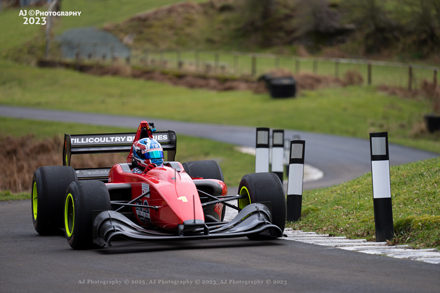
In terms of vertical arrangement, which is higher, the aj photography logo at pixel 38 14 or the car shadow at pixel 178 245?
the aj photography logo at pixel 38 14

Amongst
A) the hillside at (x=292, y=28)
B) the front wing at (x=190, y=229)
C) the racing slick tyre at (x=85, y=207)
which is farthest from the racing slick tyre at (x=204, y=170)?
the hillside at (x=292, y=28)

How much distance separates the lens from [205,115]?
37.2 metres

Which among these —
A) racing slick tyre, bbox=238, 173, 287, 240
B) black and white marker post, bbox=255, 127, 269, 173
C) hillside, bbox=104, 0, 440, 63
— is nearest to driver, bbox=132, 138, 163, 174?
racing slick tyre, bbox=238, 173, 287, 240

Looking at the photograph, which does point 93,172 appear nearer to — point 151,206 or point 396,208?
point 151,206

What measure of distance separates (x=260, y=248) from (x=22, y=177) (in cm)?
1370

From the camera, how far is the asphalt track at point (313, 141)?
70.8 feet

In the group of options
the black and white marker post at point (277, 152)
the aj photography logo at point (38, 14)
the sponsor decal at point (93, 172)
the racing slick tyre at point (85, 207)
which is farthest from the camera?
the aj photography logo at point (38, 14)

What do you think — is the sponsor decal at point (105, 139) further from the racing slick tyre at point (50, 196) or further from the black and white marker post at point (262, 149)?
the black and white marker post at point (262, 149)

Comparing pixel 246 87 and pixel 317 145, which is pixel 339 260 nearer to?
pixel 317 145

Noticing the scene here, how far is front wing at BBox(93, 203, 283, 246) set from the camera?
330 inches

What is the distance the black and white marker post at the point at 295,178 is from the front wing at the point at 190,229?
1460mm

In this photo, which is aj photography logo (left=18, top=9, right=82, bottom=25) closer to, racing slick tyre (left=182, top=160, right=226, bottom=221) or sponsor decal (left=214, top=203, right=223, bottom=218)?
racing slick tyre (left=182, top=160, right=226, bottom=221)

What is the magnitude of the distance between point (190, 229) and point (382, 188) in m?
2.47

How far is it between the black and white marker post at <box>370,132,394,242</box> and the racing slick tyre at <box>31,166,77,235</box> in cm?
455
